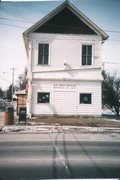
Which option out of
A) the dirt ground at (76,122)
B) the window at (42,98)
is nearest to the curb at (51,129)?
the dirt ground at (76,122)

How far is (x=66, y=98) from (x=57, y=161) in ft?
34.9

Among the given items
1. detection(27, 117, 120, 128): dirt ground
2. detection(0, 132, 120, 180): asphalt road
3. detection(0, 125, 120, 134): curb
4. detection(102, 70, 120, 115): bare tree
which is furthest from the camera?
detection(102, 70, 120, 115): bare tree

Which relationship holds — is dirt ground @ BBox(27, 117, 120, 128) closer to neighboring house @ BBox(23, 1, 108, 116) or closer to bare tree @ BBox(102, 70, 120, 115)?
neighboring house @ BBox(23, 1, 108, 116)

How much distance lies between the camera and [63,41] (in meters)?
16.2

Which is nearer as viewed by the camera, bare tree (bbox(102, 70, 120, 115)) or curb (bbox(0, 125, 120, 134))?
curb (bbox(0, 125, 120, 134))

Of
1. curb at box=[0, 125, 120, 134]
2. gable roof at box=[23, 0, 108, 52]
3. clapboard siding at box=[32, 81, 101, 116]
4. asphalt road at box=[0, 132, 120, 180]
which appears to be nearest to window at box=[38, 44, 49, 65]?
gable roof at box=[23, 0, 108, 52]

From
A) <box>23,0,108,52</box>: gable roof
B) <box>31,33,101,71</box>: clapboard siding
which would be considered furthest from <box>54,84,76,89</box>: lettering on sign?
<box>23,0,108,52</box>: gable roof

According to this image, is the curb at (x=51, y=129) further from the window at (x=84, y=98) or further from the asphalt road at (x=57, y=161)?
the window at (x=84, y=98)

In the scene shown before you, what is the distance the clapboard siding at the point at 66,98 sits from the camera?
15.7 meters

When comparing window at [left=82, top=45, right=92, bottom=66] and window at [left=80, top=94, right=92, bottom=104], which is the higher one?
window at [left=82, top=45, right=92, bottom=66]

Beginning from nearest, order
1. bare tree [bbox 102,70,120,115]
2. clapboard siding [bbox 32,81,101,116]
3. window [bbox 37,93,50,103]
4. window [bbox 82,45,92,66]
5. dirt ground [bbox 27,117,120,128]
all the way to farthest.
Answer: dirt ground [bbox 27,117,120,128]
clapboard siding [bbox 32,81,101,116]
window [bbox 37,93,50,103]
window [bbox 82,45,92,66]
bare tree [bbox 102,70,120,115]

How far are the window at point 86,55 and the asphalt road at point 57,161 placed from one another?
1018 centimetres

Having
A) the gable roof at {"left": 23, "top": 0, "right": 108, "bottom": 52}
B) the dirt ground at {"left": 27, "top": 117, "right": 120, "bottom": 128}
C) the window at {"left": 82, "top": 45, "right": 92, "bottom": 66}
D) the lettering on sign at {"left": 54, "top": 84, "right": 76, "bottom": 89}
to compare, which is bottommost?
the dirt ground at {"left": 27, "top": 117, "right": 120, "bottom": 128}

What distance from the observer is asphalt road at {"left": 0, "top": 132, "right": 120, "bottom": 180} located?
434 centimetres
